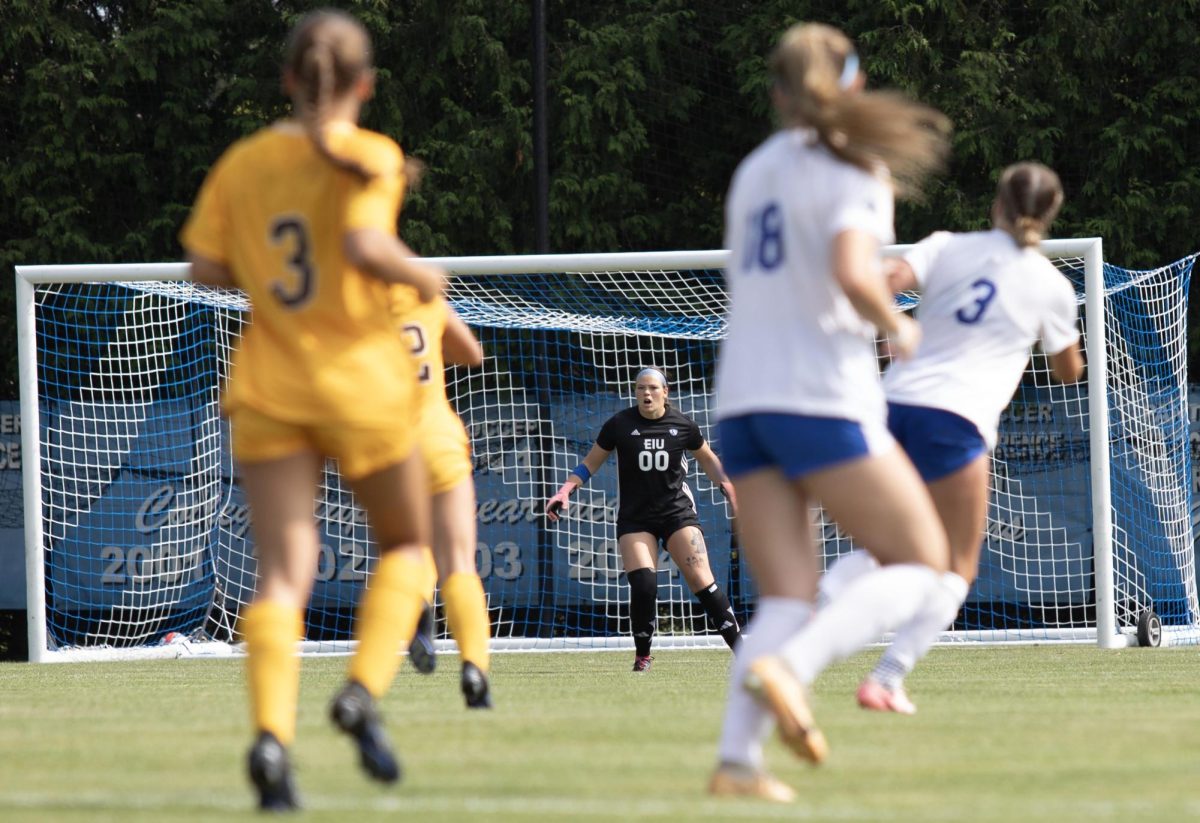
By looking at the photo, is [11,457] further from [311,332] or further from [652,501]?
[311,332]

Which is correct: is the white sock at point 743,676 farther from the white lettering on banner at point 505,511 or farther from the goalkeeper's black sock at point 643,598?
the white lettering on banner at point 505,511

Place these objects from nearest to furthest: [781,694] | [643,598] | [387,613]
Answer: [781,694] → [387,613] → [643,598]

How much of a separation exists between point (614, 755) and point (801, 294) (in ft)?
5.21

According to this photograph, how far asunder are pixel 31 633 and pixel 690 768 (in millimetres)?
9139

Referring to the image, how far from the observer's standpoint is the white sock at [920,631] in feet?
20.3

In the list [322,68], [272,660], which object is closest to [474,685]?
[272,660]

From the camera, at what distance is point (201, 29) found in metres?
17.1

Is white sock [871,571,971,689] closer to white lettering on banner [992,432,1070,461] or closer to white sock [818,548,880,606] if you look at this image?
white sock [818,548,880,606]

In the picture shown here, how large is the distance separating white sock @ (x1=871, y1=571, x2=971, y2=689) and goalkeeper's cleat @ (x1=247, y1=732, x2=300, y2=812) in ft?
9.03

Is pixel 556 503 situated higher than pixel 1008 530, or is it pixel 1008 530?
pixel 556 503

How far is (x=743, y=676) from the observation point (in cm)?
416

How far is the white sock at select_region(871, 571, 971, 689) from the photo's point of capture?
618cm

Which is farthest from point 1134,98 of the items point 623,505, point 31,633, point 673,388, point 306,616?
point 31,633

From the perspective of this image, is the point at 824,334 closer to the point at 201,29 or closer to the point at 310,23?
the point at 310,23
